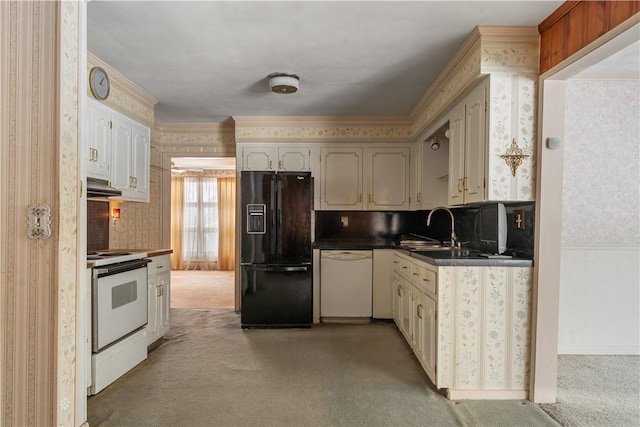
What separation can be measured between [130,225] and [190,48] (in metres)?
2.19

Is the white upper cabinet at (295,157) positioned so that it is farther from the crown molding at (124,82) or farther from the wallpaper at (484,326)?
the wallpaper at (484,326)

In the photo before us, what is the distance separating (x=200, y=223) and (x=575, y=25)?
24.9ft

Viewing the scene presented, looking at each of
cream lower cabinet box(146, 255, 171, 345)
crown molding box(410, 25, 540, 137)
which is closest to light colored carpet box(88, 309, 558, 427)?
cream lower cabinet box(146, 255, 171, 345)

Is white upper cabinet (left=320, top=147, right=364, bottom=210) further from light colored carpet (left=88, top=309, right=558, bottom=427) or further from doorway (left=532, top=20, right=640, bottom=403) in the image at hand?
doorway (left=532, top=20, right=640, bottom=403)

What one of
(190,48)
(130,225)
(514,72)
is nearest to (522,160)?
(514,72)

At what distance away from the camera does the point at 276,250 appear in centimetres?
409

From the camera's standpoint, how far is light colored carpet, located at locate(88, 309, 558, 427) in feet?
7.27

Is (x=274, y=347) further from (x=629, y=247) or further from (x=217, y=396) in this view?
(x=629, y=247)

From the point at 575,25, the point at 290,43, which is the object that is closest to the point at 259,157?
the point at 290,43

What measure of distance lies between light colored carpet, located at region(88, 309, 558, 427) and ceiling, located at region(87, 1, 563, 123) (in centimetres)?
239

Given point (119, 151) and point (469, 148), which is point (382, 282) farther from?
point (119, 151)

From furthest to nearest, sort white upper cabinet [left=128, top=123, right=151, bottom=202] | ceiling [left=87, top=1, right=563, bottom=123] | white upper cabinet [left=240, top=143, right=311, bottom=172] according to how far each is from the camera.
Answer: white upper cabinet [left=240, top=143, right=311, bottom=172] < white upper cabinet [left=128, top=123, right=151, bottom=202] < ceiling [left=87, top=1, right=563, bottom=123]

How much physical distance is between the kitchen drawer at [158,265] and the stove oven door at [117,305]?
22 centimetres

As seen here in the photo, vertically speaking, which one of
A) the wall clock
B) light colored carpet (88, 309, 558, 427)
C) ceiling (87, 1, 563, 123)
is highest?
ceiling (87, 1, 563, 123)
